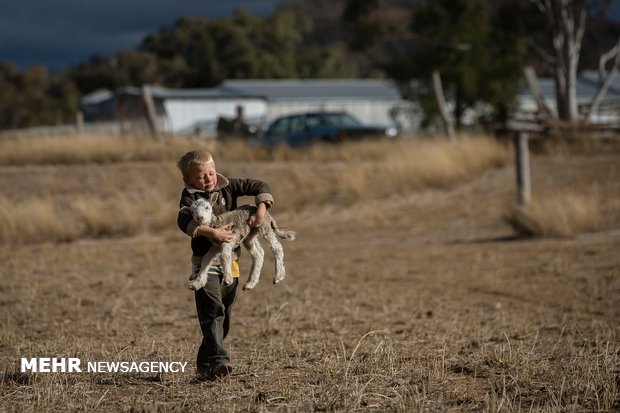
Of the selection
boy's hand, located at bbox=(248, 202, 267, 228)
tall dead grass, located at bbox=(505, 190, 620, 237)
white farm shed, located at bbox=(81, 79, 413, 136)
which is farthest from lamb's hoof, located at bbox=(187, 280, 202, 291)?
white farm shed, located at bbox=(81, 79, 413, 136)

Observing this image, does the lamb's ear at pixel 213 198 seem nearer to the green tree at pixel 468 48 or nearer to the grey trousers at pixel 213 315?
the grey trousers at pixel 213 315

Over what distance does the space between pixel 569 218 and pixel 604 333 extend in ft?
27.0

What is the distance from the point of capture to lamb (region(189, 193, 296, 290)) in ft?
19.1

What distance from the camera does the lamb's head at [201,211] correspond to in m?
5.80

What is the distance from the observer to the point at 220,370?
20.1ft

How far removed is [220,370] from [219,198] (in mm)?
1015

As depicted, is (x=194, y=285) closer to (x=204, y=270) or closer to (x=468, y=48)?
(x=204, y=270)

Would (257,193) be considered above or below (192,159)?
below

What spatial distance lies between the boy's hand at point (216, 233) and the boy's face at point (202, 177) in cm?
28

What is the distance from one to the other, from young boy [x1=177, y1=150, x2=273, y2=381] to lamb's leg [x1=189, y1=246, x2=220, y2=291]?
0.06m

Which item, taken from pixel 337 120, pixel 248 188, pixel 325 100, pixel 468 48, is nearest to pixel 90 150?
pixel 337 120

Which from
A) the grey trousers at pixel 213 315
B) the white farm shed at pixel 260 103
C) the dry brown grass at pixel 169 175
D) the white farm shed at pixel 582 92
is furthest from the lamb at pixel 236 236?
the white farm shed at pixel 582 92

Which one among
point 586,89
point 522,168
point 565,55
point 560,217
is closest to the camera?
point 560,217

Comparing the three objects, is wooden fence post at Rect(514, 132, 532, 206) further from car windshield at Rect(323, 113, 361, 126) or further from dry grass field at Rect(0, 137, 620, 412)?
car windshield at Rect(323, 113, 361, 126)
